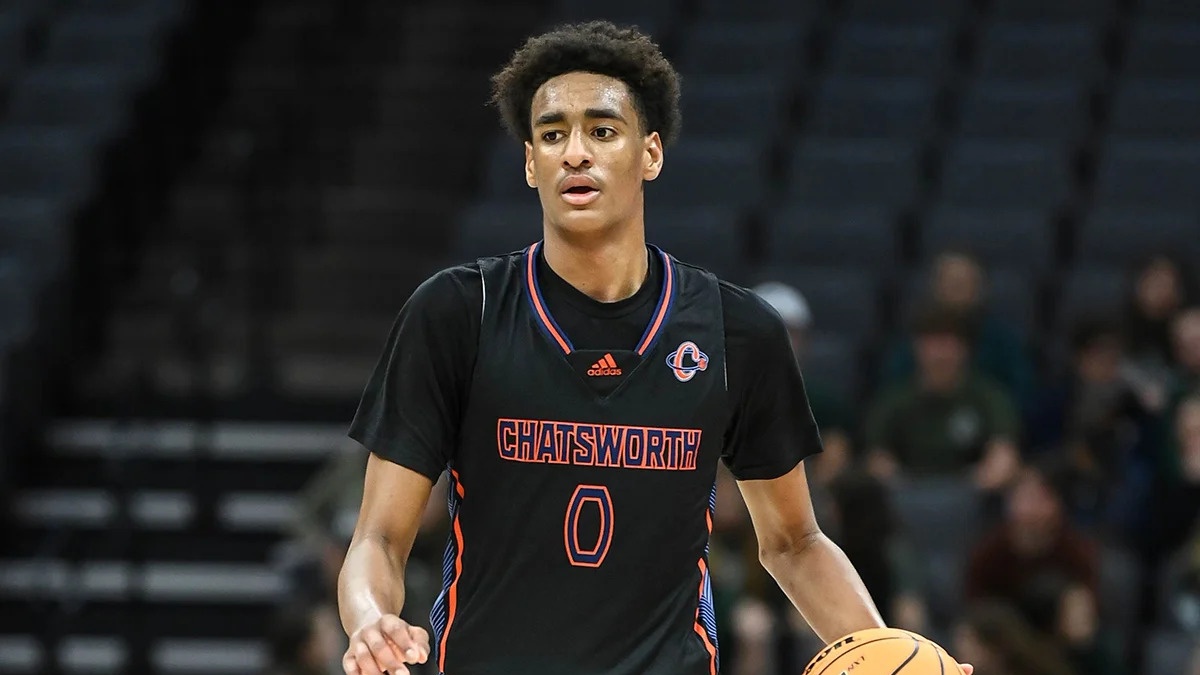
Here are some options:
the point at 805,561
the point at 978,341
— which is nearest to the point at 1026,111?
the point at 978,341

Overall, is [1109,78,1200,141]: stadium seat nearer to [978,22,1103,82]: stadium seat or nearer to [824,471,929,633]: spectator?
[978,22,1103,82]: stadium seat

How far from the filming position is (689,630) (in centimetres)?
334

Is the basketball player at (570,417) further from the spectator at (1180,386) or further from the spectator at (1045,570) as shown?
the spectator at (1180,386)

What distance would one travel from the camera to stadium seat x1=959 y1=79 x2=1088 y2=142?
9.52 metres

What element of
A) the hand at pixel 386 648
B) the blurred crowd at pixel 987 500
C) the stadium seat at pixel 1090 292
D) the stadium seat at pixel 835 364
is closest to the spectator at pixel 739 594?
the blurred crowd at pixel 987 500

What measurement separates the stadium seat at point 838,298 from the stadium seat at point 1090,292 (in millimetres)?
819

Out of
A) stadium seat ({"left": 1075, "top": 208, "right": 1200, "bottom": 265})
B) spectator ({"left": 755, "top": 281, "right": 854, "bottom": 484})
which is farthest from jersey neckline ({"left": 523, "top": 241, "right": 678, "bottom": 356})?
stadium seat ({"left": 1075, "top": 208, "right": 1200, "bottom": 265})

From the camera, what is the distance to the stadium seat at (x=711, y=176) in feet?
30.9

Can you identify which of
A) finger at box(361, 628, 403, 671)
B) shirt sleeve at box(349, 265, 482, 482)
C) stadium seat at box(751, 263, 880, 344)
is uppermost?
shirt sleeve at box(349, 265, 482, 482)

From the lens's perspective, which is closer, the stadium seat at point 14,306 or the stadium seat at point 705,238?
the stadium seat at point 705,238

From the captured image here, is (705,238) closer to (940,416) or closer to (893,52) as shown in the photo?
(940,416)

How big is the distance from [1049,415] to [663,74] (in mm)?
5171

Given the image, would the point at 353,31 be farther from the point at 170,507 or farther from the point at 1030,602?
the point at 1030,602

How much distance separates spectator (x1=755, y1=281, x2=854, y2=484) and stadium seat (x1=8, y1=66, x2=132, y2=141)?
158 inches
